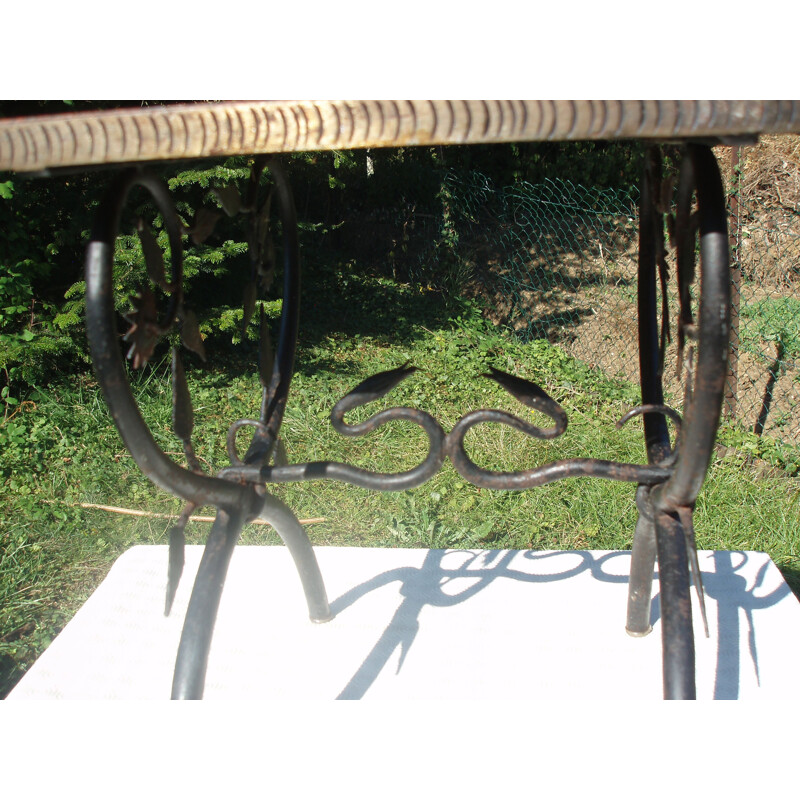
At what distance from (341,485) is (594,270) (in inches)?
84.7

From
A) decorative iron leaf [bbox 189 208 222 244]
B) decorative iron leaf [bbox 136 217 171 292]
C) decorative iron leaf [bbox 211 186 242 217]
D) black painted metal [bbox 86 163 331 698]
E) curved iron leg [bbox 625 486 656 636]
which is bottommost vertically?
curved iron leg [bbox 625 486 656 636]

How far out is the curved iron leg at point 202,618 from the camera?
0.93m

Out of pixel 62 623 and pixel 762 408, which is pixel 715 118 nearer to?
pixel 62 623

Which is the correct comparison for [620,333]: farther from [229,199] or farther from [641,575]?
[229,199]

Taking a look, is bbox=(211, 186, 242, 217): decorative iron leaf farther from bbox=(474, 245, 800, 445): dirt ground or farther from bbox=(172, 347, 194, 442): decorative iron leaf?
bbox=(474, 245, 800, 445): dirt ground

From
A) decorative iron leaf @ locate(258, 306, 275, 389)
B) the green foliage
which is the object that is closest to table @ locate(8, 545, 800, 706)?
decorative iron leaf @ locate(258, 306, 275, 389)

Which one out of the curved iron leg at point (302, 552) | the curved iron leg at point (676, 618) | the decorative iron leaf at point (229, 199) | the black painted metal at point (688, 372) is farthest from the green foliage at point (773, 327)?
the decorative iron leaf at point (229, 199)

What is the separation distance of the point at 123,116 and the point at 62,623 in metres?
1.45

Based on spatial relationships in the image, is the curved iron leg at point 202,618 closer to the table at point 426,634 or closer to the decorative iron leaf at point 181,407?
the decorative iron leaf at point 181,407

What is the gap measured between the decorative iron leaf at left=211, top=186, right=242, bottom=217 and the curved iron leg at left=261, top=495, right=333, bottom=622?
17.7 inches

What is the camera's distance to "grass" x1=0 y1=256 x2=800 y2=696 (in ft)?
6.30

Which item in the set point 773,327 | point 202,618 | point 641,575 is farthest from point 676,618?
point 773,327

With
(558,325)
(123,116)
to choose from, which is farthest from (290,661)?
(558,325)

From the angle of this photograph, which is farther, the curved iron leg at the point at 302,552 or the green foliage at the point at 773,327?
the green foliage at the point at 773,327
